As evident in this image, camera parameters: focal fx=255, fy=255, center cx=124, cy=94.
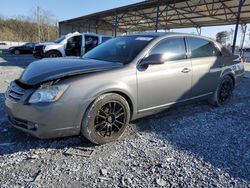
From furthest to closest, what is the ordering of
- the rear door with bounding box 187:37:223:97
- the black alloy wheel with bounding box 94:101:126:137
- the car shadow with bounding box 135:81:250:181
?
the rear door with bounding box 187:37:223:97
the black alloy wheel with bounding box 94:101:126:137
the car shadow with bounding box 135:81:250:181

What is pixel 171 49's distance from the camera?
13.9 feet

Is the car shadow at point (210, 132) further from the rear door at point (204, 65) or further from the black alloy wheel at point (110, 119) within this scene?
the black alloy wheel at point (110, 119)

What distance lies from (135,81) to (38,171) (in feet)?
5.67

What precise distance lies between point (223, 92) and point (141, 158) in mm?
3221

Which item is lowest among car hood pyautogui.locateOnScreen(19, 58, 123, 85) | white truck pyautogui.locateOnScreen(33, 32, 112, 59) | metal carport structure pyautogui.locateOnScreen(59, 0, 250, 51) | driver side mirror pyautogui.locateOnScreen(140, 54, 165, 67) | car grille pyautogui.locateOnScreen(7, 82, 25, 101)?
car grille pyautogui.locateOnScreen(7, 82, 25, 101)

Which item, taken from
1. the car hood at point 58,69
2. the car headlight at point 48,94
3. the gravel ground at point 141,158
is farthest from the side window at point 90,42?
the car headlight at point 48,94

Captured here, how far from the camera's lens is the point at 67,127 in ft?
10.3

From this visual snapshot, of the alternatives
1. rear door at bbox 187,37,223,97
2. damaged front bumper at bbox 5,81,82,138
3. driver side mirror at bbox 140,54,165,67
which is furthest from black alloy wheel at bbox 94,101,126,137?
rear door at bbox 187,37,223,97

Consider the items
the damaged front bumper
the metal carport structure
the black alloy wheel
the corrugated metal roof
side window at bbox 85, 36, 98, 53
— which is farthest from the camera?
the corrugated metal roof

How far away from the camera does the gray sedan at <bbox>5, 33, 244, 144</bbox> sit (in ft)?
9.98

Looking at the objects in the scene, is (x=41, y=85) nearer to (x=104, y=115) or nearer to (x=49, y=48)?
(x=104, y=115)

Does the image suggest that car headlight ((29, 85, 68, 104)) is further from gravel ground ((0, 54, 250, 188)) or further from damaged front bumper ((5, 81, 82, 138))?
gravel ground ((0, 54, 250, 188))

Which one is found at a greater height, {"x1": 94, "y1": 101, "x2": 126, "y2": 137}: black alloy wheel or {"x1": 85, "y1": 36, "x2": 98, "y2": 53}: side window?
{"x1": 85, "y1": 36, "x2": 98, "y2": 53}: side window

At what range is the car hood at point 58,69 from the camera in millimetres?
3178
